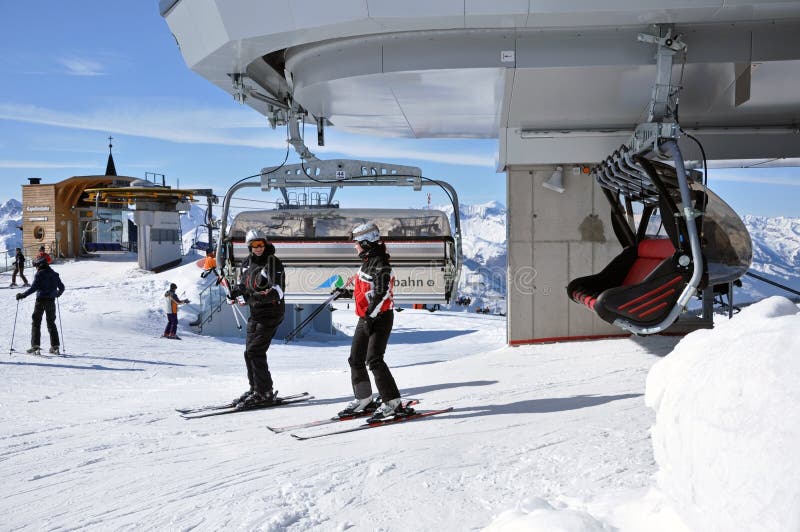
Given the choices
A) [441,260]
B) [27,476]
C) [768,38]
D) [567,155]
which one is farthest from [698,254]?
[27,476]

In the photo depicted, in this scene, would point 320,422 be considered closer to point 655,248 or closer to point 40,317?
point 655,248

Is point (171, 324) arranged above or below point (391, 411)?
below

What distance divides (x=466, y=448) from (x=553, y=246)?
646 cm

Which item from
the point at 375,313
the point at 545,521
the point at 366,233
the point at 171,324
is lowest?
the point at 171,324

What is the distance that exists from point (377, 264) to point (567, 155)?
5458 millimetres

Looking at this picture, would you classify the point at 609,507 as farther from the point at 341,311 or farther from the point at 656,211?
the point at 341,311

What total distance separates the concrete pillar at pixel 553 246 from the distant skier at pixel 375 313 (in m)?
5.15

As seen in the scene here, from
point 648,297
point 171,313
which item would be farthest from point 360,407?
point 171,313

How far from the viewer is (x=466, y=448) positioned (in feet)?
15.4

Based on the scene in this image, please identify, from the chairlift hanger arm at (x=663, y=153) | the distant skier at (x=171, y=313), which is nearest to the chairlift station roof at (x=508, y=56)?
the chairlift hanger arm at (x=663, y=153)

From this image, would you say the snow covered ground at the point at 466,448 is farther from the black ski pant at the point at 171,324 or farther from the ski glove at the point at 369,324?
the black ski pant at the point at 171,324

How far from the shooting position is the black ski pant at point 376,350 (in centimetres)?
580

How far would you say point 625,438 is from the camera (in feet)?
15.2

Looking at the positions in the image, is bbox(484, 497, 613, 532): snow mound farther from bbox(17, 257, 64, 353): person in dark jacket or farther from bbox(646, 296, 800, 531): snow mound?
bbox(17, 257, 64, 353): person in dark jacket
